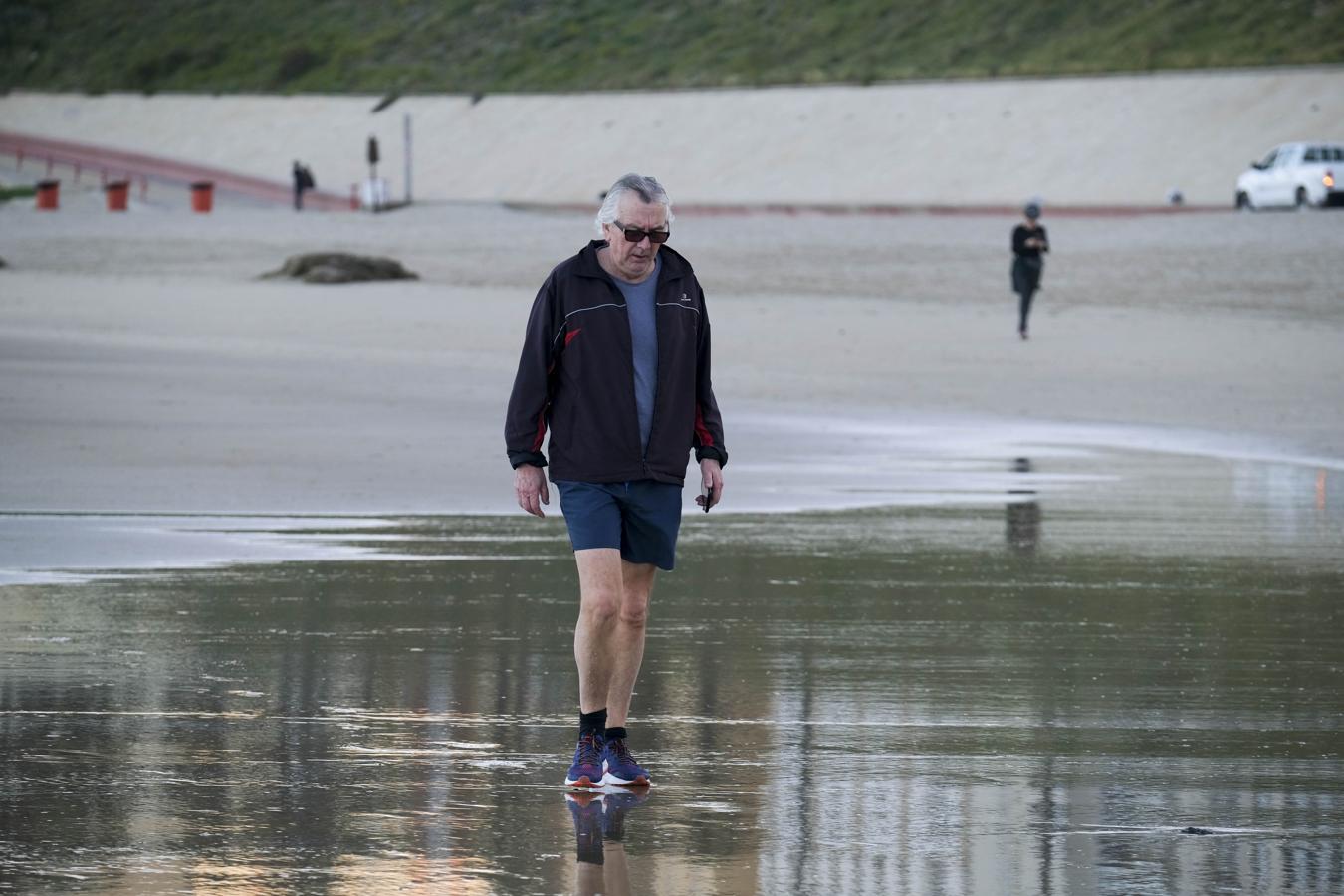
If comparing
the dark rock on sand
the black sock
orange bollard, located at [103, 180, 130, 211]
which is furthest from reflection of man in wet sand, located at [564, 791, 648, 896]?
orange bollard, located at [103, 180, 130, 211]

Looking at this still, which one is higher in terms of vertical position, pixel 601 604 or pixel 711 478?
pixel 711 478

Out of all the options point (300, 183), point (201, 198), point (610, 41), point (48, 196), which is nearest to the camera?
point (48, 196)

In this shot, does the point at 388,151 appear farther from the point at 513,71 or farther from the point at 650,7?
the point at 650,7

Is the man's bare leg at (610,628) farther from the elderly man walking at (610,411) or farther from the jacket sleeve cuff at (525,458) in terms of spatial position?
the jacket sleeve cuff at (525,458)

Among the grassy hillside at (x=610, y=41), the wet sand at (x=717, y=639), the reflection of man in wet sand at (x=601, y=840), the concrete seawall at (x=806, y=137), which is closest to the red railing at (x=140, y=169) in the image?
the concrete seawall at (x=806, y=137)

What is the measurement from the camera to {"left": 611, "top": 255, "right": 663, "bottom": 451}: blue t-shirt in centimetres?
742

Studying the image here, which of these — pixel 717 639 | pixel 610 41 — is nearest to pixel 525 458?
pixel 717 639

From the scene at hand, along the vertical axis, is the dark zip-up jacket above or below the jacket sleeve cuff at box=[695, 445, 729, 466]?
above

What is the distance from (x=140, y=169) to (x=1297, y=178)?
144ft

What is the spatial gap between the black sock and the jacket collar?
131 cm

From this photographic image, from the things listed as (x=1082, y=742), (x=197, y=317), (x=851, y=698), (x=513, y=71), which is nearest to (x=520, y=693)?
(x=851, y=698)

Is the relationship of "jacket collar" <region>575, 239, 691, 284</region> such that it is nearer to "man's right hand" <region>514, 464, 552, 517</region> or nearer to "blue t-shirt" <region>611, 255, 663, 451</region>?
"blue t-shirt" <region>611, 255, 663, 451</region>

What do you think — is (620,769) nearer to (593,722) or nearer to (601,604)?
(593,722)

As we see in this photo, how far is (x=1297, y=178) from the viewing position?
53.1m
